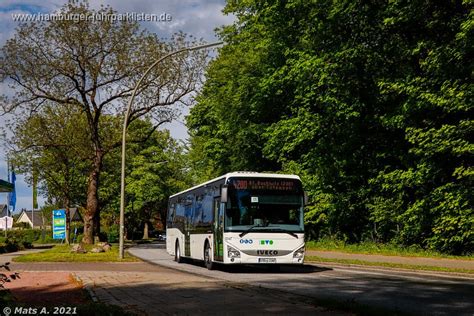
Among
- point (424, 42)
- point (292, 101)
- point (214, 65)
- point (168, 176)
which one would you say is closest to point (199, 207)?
point (424, 42)

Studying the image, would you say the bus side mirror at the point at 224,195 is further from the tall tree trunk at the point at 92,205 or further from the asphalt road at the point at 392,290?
the tall tree trunk at the point at 92,205

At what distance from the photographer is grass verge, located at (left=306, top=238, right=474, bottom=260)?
2449 cm

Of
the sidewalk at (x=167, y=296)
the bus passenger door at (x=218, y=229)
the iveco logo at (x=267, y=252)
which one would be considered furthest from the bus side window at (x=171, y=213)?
the sidewalk at (x=167, y=296)

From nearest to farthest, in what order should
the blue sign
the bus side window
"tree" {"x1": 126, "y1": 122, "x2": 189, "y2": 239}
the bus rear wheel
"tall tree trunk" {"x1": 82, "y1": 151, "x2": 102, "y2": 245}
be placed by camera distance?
the bus rear wheel → the bus side window → "tall tree trunk" {"x1": 82, "y1": 151, "x2": 102, "y2": 245} → the blue sign → "tree" {"x1": 126, "y1": 122, "x2": 189, "y2": 239}

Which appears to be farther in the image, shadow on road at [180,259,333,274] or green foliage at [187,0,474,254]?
green foliage at [187,0,474,254]

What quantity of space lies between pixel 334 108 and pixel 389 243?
22.1 feet

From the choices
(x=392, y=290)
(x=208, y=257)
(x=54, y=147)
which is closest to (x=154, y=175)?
(x=54, y=147)

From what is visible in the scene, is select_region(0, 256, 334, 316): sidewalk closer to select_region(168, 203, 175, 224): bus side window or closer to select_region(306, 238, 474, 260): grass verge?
select_region(168, 203, 175, 224): bus side window

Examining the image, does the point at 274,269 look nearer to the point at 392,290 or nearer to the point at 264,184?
the point at 264,184

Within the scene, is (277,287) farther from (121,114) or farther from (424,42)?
(121,114)

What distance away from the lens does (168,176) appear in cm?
7419

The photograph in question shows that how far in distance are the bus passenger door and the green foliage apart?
331 inches

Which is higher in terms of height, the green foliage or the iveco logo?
the green foliage

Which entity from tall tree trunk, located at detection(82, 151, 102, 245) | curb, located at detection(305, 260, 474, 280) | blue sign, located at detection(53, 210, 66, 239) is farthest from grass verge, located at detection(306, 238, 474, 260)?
blue sign, located at detection(53, 210, 66, 239)
